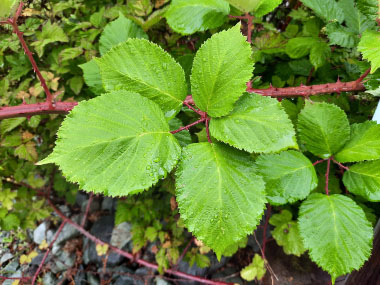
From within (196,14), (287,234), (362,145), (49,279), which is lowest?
(49,279)

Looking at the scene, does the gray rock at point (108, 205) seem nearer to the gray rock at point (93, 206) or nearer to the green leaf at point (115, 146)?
the gray rock at point (93, 206)

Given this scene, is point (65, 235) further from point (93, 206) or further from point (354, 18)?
point (354, 18)

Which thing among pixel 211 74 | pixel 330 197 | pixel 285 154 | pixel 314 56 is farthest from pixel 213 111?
pixel 314 56

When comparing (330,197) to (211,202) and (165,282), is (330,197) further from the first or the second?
(165,282)

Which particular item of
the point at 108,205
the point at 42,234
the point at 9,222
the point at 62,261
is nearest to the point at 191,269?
the point at 108,205

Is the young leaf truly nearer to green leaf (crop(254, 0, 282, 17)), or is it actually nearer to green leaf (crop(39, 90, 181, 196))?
green leaf (crop(39, 90, 181, 196))

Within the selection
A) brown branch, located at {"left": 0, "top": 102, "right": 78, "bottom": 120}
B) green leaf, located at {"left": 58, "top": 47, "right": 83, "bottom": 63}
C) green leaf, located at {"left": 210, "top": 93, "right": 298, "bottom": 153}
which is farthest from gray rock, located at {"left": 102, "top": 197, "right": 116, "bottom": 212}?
green leaf, located at {"left": 210, "top": 93, "right": 298, "bottom": 153}

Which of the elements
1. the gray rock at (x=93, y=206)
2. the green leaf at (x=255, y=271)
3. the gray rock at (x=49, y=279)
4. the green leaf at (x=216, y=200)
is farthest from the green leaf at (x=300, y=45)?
the gray rock at (x=49, y=279)
